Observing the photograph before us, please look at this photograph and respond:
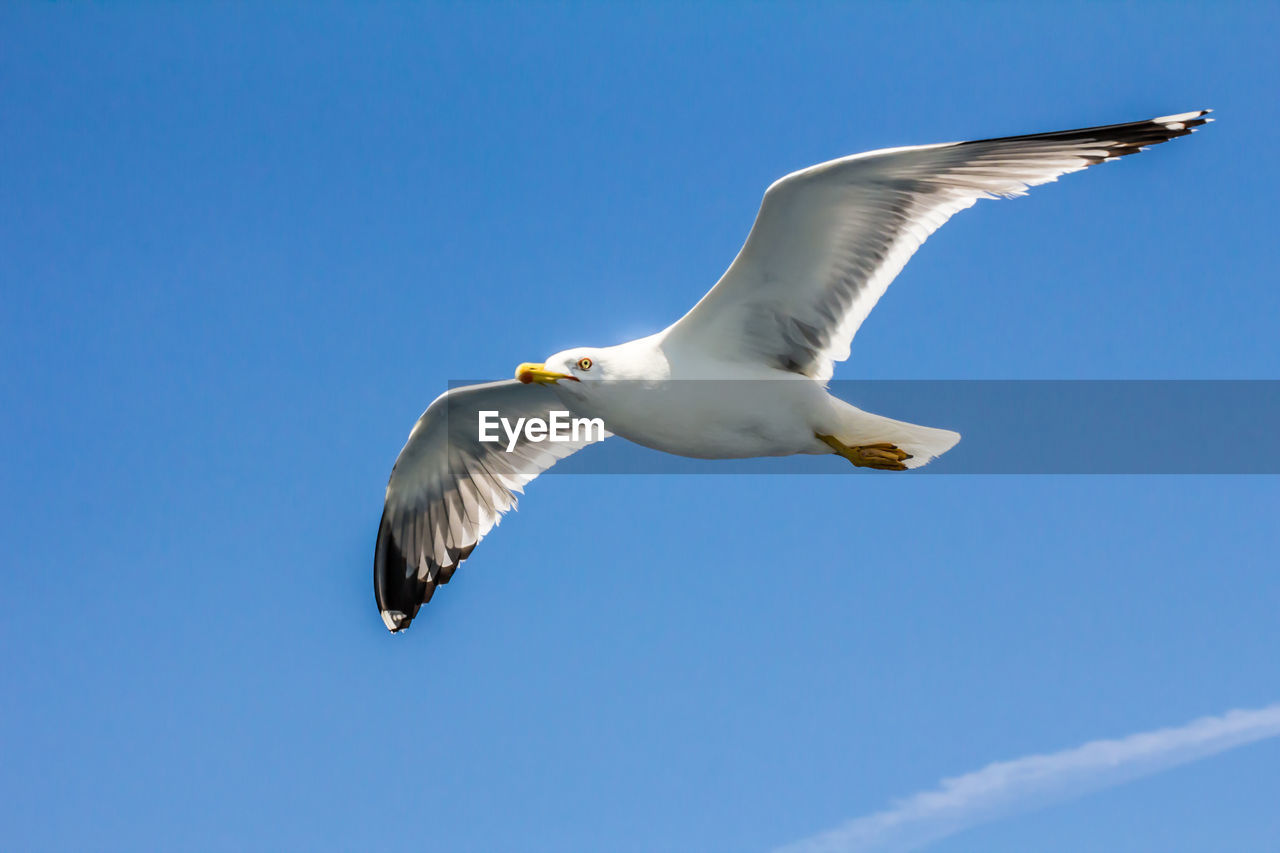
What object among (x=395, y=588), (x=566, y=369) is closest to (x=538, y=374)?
(x=566, y=369)

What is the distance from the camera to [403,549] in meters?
8.25

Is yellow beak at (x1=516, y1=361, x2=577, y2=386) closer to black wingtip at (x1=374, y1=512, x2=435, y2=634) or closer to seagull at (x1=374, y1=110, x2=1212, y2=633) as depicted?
seagull at (x1=374, y1=110, x2=1212, y2=633)

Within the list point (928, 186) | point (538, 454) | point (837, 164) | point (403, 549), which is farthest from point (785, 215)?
point (403, 549)

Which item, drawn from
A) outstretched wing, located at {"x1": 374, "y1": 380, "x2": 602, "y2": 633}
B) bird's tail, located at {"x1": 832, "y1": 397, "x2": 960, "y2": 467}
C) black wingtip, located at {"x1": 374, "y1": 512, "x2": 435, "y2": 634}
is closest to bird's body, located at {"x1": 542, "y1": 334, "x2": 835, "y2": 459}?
bird's tail, located at {"x1": 832, "y1": 397, "x2": 960, "y2": 467}

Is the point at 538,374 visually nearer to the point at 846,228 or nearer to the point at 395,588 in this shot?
Answer: the point at 846,228

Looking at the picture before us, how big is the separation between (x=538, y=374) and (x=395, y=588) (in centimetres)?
317

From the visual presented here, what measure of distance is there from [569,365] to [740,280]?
3.20 feet

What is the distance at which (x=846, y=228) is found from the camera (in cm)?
573

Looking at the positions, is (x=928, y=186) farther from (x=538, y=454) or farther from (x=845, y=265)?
(x=538, y=454)

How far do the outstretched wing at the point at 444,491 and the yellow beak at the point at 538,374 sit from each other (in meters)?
1.68

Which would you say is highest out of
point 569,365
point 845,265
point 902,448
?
point 845,265

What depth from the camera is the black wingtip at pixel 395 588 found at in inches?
325

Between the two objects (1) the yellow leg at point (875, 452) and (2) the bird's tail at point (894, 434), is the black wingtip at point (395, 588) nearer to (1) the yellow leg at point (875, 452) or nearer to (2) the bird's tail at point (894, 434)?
(1) the yellow leg at point (875, 452)

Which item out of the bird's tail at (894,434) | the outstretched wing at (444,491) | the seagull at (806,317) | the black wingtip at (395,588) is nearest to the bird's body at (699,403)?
the seagull at (806,317)
